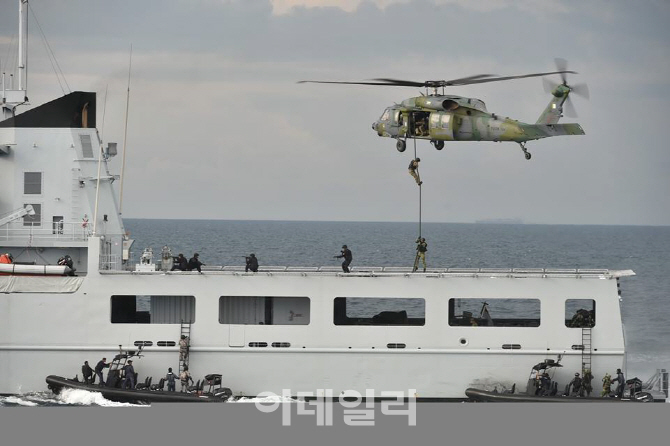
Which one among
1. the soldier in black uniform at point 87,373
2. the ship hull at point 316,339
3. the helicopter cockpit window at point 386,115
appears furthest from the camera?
the helicopter cockpit window at point 386,115

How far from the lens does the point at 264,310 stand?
26.0m

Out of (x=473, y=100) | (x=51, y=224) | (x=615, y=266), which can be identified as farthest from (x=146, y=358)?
(x=615, y=266)

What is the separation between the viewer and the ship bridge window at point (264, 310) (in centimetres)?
2577

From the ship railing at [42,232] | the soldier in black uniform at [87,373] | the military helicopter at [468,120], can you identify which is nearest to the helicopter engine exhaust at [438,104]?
the military helicopter at [468,120]

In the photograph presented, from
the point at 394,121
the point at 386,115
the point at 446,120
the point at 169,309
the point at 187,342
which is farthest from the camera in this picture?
the point at 386,115

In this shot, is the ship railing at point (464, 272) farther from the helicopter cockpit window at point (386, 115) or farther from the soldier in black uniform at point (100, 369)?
the helicopter cockpit window at point (386, 115)

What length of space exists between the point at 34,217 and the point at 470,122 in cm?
1020

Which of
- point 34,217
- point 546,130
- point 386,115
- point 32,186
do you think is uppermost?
point 386,115

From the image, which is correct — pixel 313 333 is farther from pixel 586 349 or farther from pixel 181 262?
pixel 586 349

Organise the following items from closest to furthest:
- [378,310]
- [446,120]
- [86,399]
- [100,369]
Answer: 1. [86,399]
2. [100,369]
3. [446,120]
4. [378,310]

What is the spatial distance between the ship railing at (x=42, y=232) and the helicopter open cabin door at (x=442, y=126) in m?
8.20

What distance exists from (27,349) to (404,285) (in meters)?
8.10

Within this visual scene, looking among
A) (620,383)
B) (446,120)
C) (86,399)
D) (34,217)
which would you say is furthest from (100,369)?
(620,383)

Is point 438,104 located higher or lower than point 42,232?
higher
